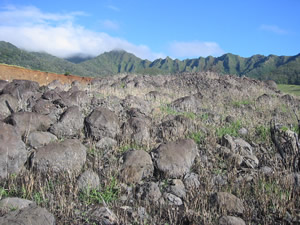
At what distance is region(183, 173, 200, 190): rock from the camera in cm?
380

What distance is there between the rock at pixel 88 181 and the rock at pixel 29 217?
852mm

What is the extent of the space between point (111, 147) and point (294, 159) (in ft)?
10.6

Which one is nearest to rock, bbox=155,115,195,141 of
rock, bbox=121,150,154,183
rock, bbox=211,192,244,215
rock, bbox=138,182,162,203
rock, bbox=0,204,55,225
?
rock, bbox=121,150,154,183

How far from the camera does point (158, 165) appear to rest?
410cm

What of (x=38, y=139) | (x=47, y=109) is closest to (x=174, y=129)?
(x=38, y=139)

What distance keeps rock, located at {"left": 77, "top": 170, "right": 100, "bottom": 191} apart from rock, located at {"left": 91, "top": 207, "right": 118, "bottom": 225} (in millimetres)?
522

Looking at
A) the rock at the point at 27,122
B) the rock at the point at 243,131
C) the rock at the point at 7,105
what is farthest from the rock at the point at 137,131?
the rock at the point at 7,105

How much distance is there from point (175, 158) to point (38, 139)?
2461mm

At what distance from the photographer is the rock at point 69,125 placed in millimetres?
5254

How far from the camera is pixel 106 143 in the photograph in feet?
16.4

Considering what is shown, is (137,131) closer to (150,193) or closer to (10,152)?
(150,193)

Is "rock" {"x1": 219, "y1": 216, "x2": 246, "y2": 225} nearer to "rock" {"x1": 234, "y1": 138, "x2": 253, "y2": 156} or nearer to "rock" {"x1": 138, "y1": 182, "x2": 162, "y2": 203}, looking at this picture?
"rock" {"x1": 138, "y1": 182, "x2": 162, "y2": 203}

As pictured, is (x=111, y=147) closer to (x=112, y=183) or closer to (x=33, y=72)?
(x=112, y=183)

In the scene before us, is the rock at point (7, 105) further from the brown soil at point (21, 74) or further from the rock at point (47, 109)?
the brown soil at point (21, 74)
